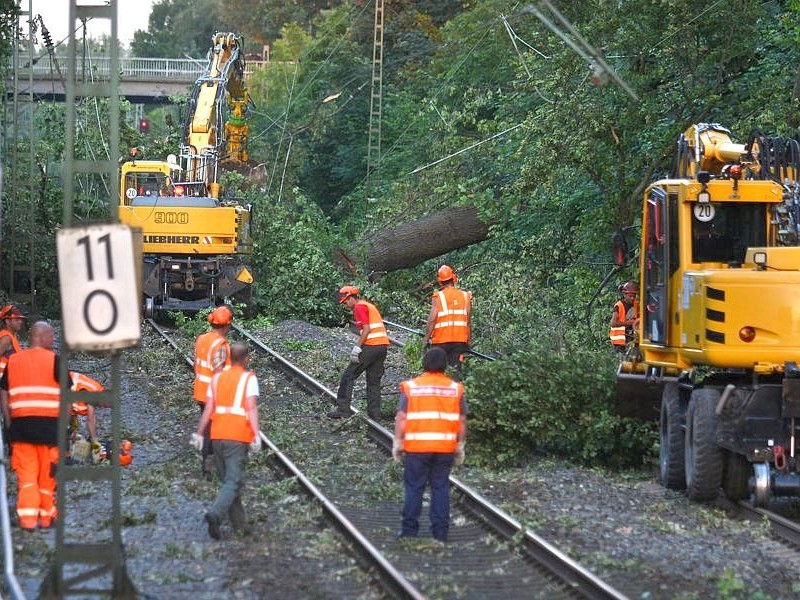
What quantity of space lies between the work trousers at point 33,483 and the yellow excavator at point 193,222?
17583 mm

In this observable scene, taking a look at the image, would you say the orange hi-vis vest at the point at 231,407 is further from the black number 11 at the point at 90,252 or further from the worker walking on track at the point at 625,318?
the worker walking on track at the point at 625,318

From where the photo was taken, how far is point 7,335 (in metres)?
12.8

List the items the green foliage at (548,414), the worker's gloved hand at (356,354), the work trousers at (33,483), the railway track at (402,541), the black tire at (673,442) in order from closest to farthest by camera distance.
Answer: the railway track at (402,541), the work trousers at (33,483), the black tire at (673,442), the green foliage at (548,414), the worker's gloved hand at (356,354)

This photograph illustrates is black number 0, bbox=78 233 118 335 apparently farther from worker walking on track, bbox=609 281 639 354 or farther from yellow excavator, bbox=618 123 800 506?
worker walking on track, bbox=609 281 639 354

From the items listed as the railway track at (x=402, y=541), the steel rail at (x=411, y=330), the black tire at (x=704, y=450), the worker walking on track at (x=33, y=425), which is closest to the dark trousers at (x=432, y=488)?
the railway track at (x=402, y=541)

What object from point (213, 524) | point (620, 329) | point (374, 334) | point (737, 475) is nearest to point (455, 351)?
point (374, 334)

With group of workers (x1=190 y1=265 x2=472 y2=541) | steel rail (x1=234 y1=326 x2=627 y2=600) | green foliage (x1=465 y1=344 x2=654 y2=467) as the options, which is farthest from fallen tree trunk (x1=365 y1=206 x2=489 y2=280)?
group of workers (x1=190 y1=265 x2=472 y2=541)

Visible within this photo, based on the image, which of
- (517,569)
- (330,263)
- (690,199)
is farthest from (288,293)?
(517,569)

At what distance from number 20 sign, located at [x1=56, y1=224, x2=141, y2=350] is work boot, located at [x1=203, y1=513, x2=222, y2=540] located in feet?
8.13

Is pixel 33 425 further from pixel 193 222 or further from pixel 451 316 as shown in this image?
pixel 193 222

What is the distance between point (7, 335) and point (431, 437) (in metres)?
4.75

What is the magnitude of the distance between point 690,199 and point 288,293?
18.1 m

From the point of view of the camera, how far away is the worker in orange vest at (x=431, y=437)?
10.3 m

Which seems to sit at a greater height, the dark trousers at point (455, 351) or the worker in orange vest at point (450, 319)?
the worker in orange vest at point (450, 319)
